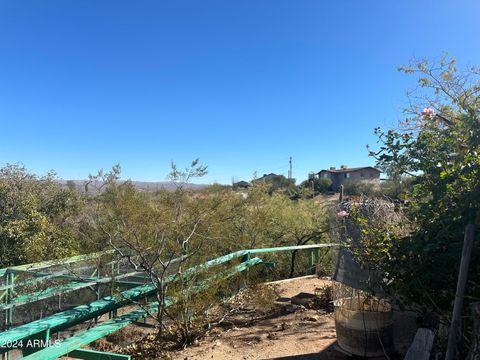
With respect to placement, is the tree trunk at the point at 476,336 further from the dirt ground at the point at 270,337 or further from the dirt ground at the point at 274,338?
the dirt ground at the point at 274,338

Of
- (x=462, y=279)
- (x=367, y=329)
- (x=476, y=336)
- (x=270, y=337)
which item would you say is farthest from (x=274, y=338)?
(x=476, y=336)

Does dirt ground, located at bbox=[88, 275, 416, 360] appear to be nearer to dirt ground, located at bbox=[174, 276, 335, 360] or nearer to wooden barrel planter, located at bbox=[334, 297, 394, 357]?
dirt ground, located at bbox=[174, 276, 335, 360]

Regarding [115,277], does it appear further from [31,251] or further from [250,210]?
[250,210]

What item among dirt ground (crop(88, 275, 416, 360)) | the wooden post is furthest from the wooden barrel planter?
the wooden post

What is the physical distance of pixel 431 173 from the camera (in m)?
2.69

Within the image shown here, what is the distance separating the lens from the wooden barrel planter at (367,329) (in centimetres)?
366

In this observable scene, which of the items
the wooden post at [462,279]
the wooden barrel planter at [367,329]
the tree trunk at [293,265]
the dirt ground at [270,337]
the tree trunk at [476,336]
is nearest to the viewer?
the tree trunk at [476,336]

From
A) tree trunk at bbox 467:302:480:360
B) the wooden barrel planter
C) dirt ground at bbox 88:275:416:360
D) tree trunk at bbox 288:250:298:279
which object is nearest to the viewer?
tree trunk at bbox 467:302:480:360

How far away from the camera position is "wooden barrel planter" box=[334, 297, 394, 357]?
366cm

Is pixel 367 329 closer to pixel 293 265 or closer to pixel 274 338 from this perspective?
pixel 274 338

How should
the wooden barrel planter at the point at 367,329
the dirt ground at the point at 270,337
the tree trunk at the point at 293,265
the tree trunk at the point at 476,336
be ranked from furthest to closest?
the tree trunk at the point at 293,265 → the dirt ground at the point at 270,337 → the wooden barrel planter at the point at 367,329 → the tree trunk at the point at 476,336

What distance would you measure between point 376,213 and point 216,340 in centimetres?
260

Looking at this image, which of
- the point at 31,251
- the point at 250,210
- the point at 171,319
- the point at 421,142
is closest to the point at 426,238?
the point at 421,142

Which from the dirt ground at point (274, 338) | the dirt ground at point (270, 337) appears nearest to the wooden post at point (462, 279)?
the dirt ground at point (270, 337)
